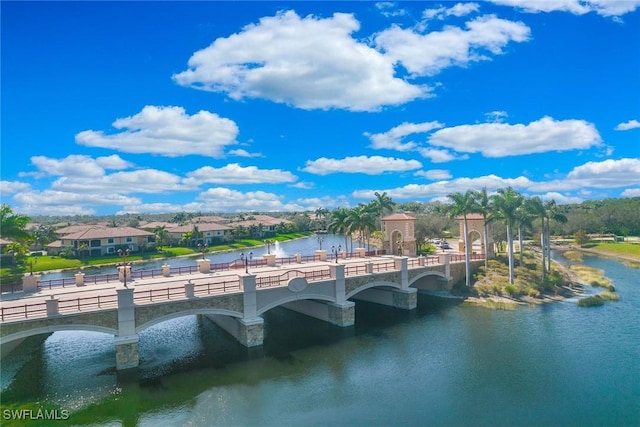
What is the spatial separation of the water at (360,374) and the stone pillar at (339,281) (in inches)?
112

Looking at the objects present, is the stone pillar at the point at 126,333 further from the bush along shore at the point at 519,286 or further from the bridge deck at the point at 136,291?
the bush along shore at the point at 519,286

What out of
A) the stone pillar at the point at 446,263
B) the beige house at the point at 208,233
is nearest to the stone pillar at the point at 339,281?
the stone pillar at the point at 446,263

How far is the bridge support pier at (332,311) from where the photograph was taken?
122ft

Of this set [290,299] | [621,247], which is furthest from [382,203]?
[621,247]

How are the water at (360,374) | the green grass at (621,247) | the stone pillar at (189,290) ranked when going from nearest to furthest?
the water at (360,374) → the stone pillar at (189,290) → the green grass at (621,247)

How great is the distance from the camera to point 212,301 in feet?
101

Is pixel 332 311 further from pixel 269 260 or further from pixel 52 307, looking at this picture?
pixel 52 307

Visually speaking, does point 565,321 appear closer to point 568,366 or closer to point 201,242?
point 568,366

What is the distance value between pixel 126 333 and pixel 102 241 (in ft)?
223

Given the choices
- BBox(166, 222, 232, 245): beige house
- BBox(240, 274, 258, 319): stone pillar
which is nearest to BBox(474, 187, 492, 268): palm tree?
BBox(240, 274, 258, 319): stone pillar

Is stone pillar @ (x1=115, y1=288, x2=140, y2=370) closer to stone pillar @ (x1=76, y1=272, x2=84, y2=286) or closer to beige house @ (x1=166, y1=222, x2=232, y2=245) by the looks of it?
stone pillar @ (x1=76, y1=272, x2=84, y2=286)

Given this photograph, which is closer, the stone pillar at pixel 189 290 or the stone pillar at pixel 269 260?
the stone pillar at pixel 189 290

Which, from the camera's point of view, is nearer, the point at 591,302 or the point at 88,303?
the point at 88,303

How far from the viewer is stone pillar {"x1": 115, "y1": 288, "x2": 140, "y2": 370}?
27.2 m
